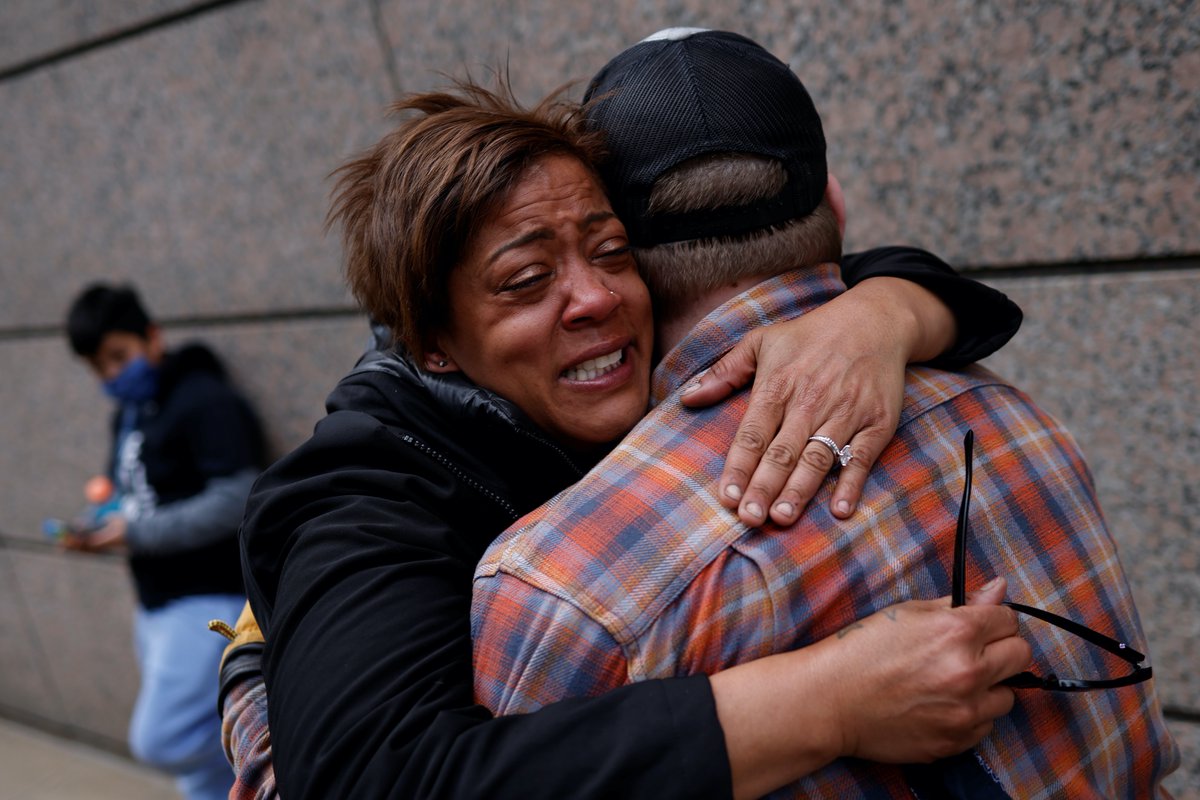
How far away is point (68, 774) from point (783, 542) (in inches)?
213

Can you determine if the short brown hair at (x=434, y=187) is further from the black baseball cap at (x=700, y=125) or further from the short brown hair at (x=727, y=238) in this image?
the short brown hair at (x=727, y=238)

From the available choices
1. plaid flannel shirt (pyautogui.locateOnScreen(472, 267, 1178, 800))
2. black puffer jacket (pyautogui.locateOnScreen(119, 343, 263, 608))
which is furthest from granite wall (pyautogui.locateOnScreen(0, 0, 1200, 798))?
plaid flannel shirt (pyautogui.locateOnScreen(472, 267, 1178, 800))

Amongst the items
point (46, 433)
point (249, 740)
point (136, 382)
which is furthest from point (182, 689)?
point (249, 740)

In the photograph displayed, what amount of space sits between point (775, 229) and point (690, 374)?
0.26 m

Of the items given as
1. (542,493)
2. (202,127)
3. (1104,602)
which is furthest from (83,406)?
→ (1104,602)

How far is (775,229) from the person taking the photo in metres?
1.51

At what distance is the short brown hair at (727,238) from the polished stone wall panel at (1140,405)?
4.36 feet

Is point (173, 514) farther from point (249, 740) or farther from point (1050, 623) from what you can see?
point (1050, 623)

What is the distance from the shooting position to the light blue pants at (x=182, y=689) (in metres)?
3.66

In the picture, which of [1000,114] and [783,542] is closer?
[783,542]

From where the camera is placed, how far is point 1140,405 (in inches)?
102

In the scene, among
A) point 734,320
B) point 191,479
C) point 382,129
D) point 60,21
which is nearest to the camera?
point 734,320

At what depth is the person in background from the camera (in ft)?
12.0

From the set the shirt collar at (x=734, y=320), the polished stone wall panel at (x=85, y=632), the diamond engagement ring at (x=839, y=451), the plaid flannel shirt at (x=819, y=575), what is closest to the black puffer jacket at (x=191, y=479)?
the polished stone wall panel at (x=85, y=632)
